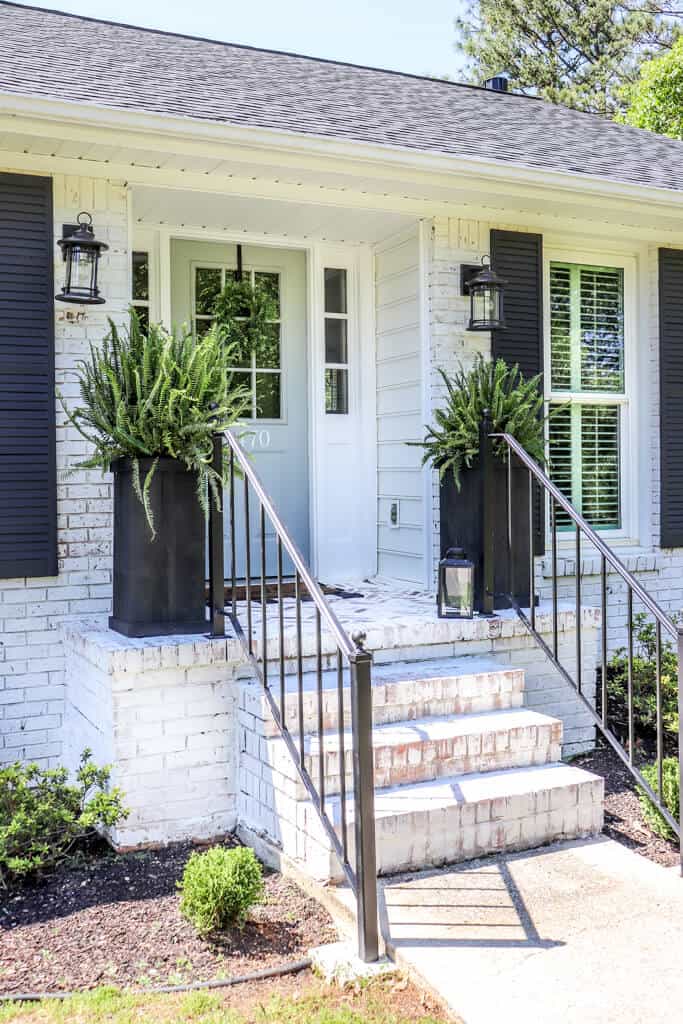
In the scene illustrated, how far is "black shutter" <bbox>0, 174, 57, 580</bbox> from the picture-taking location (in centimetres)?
431

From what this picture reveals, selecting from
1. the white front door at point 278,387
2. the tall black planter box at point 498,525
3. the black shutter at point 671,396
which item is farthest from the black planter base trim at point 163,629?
the black shutter at point 671,396

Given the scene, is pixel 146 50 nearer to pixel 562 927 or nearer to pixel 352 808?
pixel 352 808

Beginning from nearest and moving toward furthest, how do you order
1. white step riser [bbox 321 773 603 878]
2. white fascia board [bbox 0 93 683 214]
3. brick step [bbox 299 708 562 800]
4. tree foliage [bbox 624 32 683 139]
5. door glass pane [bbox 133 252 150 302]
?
1. white step riser [bbox 321 773 603 878]
2. brick step [bbox 299 708 562 800]
3. white fascia board [bbox 0 93 683 214]
4. door glass pane [bbox 133 252 150 302]
5. tree foliage [bbox 624 32 683 139]

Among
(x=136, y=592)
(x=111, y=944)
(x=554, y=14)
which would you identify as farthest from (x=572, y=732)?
(x=554, y=14)

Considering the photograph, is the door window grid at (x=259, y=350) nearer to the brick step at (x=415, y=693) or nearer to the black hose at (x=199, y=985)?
the brick step at (x=415, y=693)

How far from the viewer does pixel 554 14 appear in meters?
18.9

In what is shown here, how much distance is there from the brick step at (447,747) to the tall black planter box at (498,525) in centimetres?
86

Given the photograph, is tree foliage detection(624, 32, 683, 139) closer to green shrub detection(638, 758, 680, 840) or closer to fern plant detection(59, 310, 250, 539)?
fern plant detection(59, 310, 250, 539)

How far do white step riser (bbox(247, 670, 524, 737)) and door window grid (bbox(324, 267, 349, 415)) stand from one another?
7.56 ft

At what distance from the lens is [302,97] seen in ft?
18.1

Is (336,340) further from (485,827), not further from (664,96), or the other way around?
(664,96)

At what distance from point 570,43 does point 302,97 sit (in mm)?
15937

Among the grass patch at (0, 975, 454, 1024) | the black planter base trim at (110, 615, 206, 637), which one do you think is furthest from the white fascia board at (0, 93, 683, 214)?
the grass patch at (0, 975, 454, 1024)

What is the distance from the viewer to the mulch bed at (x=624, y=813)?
12.1ft
